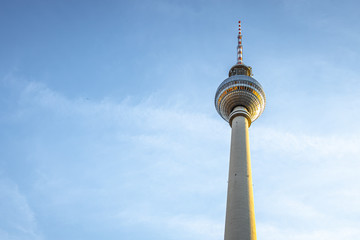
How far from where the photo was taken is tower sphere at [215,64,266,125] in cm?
5834

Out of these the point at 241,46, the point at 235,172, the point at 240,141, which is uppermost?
the point at 241,46

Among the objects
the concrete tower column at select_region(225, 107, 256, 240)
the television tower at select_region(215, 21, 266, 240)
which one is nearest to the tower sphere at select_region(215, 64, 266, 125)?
the television tower at select_region(215, 21, 266, 240)

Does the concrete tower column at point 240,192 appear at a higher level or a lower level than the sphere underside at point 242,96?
lower

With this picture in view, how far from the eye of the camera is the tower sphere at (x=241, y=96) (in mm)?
58344

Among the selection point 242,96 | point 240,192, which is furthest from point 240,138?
point 242,96

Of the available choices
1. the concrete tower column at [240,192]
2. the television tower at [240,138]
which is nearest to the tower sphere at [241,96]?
the television tower at [240,138]

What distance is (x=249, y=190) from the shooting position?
44000 millimetres

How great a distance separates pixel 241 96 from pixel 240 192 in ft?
66.2

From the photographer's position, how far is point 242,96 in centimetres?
5803

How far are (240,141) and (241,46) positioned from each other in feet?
98.0

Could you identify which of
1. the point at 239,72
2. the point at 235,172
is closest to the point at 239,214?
the point at 235,172

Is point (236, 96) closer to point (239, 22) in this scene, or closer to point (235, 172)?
point (235, 172)

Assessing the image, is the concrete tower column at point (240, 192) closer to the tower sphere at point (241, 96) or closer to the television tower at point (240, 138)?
the television tower at point (240, 138)

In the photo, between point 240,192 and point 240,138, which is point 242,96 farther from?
point 240,192
